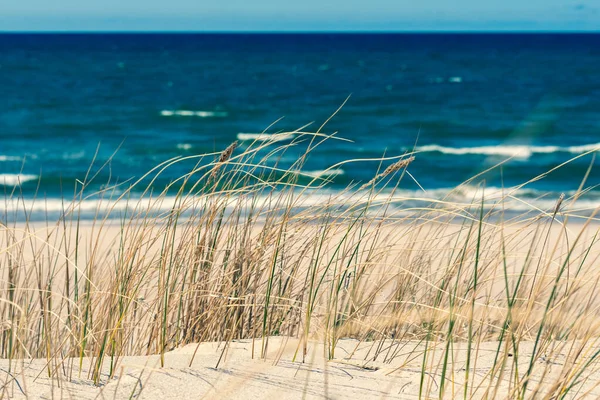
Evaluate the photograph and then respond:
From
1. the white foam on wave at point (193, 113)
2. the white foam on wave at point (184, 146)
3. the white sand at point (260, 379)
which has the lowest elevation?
the white sand at point (260, 379)

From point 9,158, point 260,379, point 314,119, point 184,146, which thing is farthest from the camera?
point 314,119

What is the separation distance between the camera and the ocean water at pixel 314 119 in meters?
12.7

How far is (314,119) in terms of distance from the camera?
2150cm

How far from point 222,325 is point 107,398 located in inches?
25.7

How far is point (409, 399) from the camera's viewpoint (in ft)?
5.50

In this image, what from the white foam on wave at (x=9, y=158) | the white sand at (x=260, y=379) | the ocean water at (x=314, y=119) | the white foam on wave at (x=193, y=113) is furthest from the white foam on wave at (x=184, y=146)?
the white sand at (x=260, y=379)

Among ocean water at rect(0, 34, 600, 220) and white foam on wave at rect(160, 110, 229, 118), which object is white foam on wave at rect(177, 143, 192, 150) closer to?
ocean water at rect(0, 34, 600, 220)

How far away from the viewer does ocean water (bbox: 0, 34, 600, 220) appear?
498 inches

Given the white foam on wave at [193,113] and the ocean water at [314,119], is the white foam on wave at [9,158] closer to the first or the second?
the ocean water at [314,119]

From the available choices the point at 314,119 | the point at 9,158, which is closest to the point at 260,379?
the point at 9,158

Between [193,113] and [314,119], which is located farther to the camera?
[193,113]

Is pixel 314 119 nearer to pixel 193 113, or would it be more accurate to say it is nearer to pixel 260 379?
pixel 193 113

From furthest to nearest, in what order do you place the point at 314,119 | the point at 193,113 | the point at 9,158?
the point at 193,113 < the point at 314,119 < the point at 9,158

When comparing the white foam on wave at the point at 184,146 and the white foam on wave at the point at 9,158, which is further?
the white foam on wave at the point at 184,146
